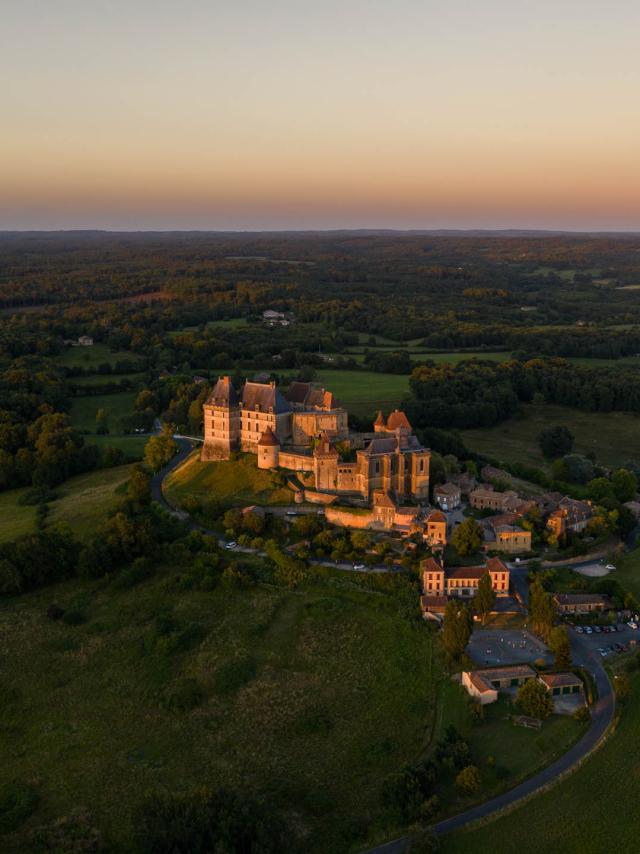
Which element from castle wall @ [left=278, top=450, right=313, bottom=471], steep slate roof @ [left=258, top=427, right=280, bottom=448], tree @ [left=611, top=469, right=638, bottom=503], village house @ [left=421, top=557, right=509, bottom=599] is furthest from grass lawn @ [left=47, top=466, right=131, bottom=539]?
tree @ [left=611, top=469, right=638, bottom=503]

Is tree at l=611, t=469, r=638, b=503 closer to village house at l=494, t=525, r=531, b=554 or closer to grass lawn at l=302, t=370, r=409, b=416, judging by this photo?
village house at l=494, t=525, r=531, b=554

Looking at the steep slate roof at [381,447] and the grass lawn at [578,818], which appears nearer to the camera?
the grass lawn at [578,818]

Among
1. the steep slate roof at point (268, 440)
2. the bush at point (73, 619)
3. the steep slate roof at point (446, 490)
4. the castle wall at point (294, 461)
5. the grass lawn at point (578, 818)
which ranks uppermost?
the steep slate roof at point (268, 440)

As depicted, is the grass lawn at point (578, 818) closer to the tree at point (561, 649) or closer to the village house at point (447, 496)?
the tree at point (561, 649)

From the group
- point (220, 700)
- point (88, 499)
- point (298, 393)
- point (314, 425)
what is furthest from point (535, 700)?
point (88, 499)

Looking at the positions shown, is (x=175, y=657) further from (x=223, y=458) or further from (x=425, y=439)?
(x=425, y=439)

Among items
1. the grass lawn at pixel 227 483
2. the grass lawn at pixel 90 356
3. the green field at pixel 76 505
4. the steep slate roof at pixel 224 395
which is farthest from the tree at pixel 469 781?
the grass lawn at pixel 90 356

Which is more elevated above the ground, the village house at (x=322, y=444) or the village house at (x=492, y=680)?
the village house at (x=322, y=444)

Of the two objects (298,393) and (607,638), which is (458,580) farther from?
(298,393)
